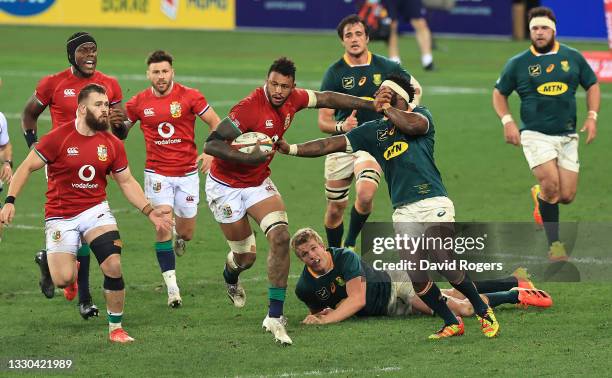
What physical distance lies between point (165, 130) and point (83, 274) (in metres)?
1.88

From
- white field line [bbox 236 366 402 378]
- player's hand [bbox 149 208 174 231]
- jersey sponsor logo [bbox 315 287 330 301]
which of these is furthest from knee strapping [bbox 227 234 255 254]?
white field line [bbox 236 366 402 378]

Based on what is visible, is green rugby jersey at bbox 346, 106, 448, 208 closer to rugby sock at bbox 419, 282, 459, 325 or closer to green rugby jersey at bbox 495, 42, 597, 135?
rugby sock at bbox 419, 282, 459, 325

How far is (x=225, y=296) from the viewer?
47.2 feet

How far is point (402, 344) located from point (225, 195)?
245cm

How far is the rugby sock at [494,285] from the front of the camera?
1332 centimetres

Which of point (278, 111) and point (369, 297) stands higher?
point (278, 111)

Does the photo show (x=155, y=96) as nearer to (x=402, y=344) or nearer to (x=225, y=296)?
(x=225, y=296)

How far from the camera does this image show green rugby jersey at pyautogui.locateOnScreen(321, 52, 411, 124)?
51.2 feet

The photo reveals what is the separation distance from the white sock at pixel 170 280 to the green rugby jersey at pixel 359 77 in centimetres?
283

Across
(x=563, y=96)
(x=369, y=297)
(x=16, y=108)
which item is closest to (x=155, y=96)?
(x=369, y=297)

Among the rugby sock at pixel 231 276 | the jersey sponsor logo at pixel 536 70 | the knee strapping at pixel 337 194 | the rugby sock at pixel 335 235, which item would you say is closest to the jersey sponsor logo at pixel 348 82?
the knee strapping at pixel 337 194

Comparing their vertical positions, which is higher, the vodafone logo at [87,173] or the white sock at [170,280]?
the vodafone logo at [87,173]

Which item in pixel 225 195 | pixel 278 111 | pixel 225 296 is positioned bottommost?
pixel 225 296

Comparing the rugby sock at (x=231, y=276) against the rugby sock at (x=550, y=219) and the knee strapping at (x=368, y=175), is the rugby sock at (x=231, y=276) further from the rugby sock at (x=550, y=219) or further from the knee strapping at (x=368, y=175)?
the rugby sock at (x=550, y=219)
